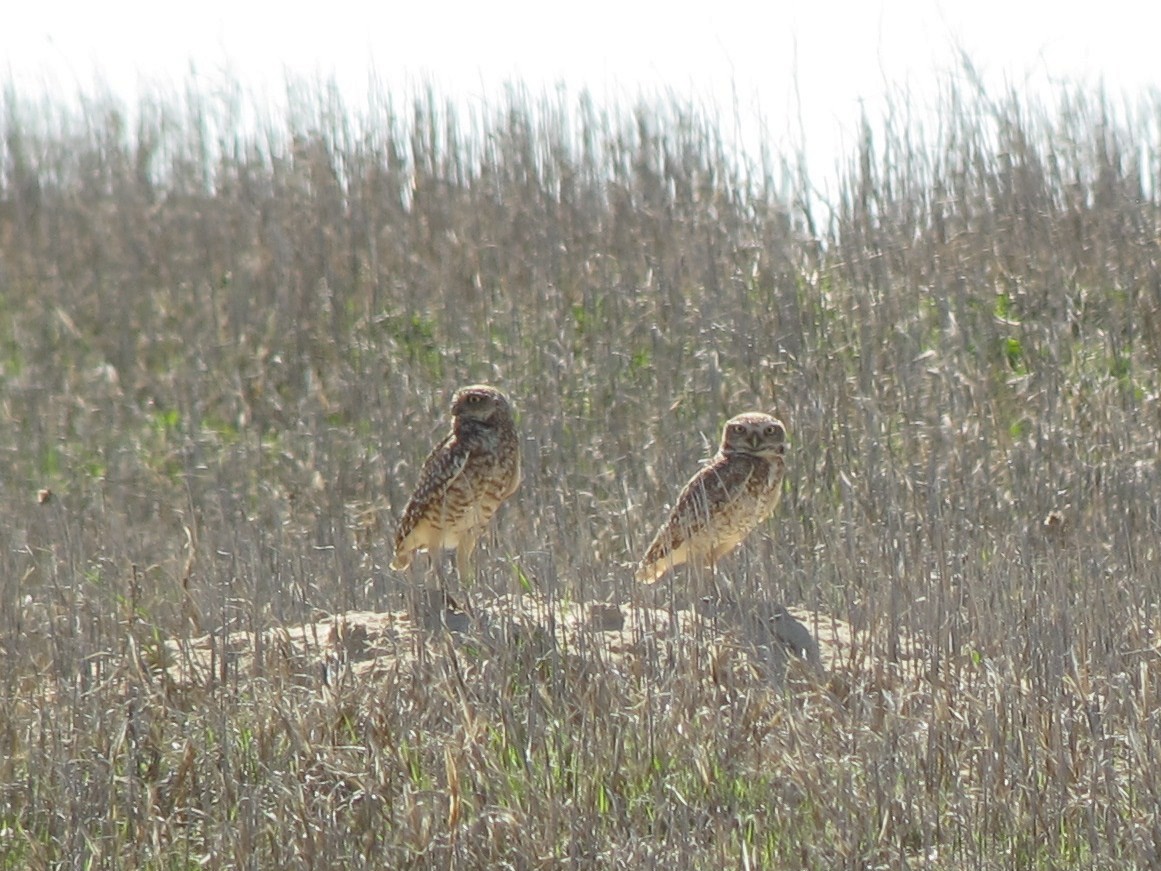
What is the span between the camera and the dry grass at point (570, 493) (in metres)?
4.86

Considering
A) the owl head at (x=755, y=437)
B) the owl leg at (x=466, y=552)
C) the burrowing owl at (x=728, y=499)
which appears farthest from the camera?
the owl head at (x=755, y=437)

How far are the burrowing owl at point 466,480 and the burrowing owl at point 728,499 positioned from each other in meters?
0.69

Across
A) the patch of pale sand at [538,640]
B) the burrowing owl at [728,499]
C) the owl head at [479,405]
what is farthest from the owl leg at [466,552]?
the patch of pale sand at [538,640]

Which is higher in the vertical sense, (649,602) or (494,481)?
(494,481)

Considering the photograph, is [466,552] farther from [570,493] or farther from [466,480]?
[570,493]

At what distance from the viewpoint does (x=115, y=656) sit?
5.65 metres

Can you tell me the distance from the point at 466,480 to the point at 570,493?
2854mm

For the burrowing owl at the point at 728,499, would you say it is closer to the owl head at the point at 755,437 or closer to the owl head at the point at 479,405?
the owl head at the point at 755,437

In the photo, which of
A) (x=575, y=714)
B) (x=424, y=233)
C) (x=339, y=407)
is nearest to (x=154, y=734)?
(x=575, y=714)

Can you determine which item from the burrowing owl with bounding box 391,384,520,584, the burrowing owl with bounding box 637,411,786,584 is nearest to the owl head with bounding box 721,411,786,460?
the burrowing owl with bounding box 637,411,786,584

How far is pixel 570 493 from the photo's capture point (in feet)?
31.5

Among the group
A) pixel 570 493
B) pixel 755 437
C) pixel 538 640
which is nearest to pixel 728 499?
pixel 755 437

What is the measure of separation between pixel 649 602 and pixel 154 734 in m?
1.67

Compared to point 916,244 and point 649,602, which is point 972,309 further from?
point 649,602
